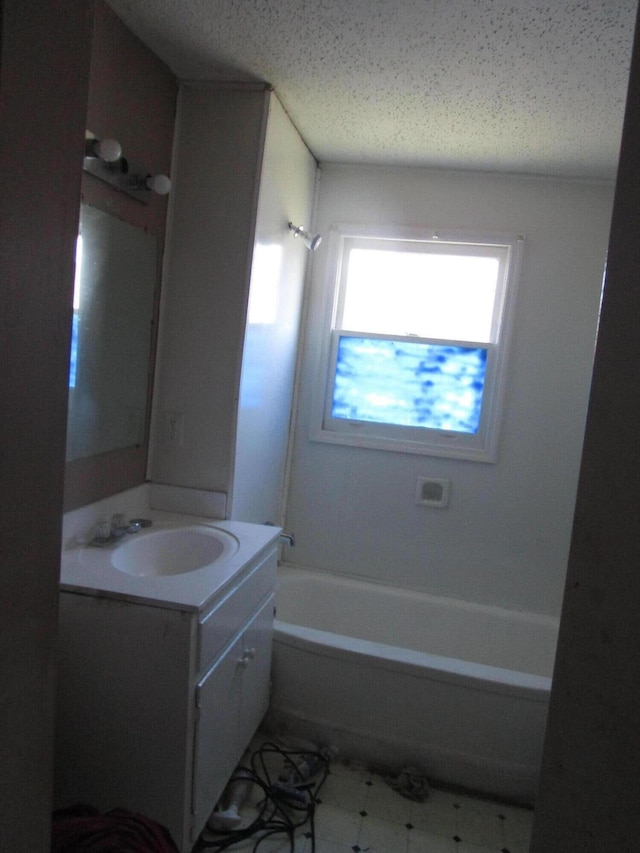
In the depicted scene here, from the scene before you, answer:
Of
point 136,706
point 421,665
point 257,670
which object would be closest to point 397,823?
point 421,665

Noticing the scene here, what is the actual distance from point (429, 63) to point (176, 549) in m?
1.75

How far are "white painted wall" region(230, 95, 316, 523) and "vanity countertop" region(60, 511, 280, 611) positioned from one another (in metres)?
0.53

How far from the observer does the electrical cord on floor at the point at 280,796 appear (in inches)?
67.1

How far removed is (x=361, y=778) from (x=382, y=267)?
218cm

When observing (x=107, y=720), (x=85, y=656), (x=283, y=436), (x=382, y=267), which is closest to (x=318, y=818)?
(x=107, y=720)

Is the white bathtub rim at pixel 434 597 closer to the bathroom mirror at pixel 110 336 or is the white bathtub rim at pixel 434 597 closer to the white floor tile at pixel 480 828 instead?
the white floor tile at pixel 480 828

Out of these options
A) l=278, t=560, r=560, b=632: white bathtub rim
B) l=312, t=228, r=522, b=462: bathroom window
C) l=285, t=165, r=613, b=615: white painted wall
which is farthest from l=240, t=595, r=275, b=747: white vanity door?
l=312, t=228, r=522, b=462: bathroom window

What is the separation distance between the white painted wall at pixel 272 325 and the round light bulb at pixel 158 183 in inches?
15.3

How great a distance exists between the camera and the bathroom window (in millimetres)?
2705

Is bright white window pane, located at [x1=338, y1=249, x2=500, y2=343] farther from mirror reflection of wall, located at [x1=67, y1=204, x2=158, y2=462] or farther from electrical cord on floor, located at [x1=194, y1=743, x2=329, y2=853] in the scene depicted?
electrical cord on floor, located at [x1=194, y1=743, x2=329, y2=853]

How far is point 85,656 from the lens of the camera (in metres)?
1.46

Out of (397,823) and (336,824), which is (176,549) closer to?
(336,824)

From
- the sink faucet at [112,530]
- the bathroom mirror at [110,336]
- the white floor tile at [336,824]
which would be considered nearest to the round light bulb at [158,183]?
the bathroom mirror at [110,336]

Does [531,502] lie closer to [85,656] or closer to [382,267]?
[382,267]
